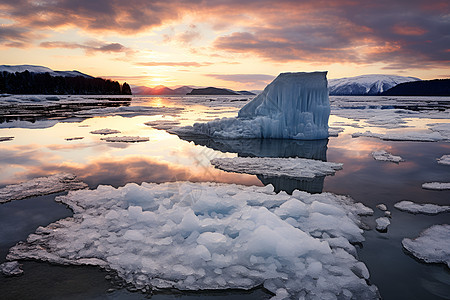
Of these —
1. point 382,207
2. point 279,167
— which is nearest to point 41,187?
point 279,167

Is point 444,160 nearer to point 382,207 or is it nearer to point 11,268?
point 382,207

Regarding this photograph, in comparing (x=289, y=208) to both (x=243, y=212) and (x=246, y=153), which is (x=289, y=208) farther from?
(x=246, y=153)

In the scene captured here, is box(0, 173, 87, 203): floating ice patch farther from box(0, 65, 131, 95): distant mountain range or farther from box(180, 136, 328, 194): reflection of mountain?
box(0, 65, 131, 95): distant mountain range

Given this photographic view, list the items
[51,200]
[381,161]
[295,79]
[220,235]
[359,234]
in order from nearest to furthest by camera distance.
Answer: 1. [220,235]
2. [359,234]
3. [51,200]
4. [381,161]
5. [295,79]

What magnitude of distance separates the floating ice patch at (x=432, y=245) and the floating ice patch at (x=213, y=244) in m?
0.67

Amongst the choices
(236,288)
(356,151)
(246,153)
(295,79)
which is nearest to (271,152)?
(246,153)

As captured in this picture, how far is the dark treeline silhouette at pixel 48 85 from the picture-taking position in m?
79.9

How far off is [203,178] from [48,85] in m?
99.5

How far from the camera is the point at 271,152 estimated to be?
1102 cm

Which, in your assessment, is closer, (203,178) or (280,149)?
(203,178)

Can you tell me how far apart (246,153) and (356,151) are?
448 cm

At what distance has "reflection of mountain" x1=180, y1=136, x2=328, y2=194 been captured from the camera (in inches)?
272

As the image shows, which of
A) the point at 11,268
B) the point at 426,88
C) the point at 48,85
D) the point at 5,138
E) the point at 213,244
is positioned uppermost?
the point at 426,88

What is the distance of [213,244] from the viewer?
3.75 meters
